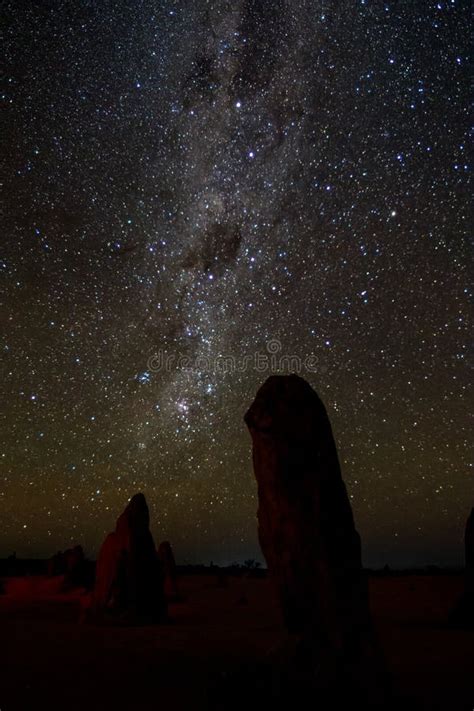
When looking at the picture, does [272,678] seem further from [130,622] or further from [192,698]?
[130,622]

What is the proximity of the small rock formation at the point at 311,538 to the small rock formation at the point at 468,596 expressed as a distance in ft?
32.0

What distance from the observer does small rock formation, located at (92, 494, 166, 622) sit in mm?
15273

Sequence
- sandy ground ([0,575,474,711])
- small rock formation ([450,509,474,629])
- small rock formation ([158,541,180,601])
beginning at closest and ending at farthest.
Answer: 1. sandy ground ([0,575,474,711])
2. small rock formation ([450,509,474,629])
3. small rock formation ([158,541,180,601])

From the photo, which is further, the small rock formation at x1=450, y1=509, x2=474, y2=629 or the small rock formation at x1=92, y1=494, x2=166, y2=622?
the small rock formation at x1=92, y1=494, x2=166, y2=622

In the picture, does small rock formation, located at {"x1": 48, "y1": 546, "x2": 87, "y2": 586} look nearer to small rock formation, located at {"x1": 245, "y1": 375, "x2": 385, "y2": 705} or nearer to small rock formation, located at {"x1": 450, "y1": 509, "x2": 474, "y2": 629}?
small rock formation, located at {"x1": 450, "y1": 509, "x2": 474, "y2": 629}

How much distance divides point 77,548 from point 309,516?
82.2 ft

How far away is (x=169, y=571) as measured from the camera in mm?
26812

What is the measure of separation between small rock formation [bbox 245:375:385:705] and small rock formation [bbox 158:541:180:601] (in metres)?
18.8

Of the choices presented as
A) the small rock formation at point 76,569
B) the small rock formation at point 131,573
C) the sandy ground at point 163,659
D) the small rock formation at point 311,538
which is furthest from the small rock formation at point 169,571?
the small rock formation at point 311,538

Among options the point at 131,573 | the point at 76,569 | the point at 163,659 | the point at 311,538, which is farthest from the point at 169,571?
the point at 311,538

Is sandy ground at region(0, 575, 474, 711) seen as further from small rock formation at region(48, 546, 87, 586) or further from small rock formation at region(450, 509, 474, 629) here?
small rock formation at region(48, 546, 87, 586)

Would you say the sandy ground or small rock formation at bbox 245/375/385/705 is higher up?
small rock formation at bbox 245/375/385/705

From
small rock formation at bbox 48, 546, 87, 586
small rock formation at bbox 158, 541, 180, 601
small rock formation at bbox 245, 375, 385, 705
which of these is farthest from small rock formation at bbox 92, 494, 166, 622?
small rock formation at bbox 48, 546, 87, 586

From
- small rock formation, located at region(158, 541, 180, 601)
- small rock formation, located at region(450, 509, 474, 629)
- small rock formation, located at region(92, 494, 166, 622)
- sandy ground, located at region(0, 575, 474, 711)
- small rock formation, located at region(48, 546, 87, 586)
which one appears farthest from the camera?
small rock formation, located at region(48, 546, 87, 586)
